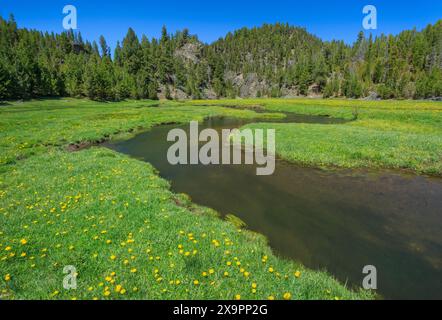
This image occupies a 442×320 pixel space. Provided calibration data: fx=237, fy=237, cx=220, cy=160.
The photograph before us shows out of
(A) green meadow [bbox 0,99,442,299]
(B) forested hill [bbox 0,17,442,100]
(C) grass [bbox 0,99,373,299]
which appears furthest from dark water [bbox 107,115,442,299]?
(B) forested hill [bbox 0,17,442,100]

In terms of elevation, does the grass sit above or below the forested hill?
below

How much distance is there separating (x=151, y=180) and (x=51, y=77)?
98.6 meters

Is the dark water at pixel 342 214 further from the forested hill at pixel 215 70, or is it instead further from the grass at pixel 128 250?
the forested hill at pixel 215 70

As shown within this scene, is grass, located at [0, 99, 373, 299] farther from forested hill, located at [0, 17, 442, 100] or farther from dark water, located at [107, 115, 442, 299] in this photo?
forested hill, located at [0, 17, 442, 100]

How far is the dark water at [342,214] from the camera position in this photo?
28.3 feet

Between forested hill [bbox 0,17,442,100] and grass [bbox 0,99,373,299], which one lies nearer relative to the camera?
grass [bbox 0,99,373,299]

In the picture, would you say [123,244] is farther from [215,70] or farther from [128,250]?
[215,70]

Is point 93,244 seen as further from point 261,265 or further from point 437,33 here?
point 437,33

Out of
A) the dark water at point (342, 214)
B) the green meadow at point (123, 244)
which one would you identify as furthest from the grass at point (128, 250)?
the dark water at point (342, 214)

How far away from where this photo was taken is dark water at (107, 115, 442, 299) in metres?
8.62

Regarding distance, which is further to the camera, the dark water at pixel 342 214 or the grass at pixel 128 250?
the dark water at pixel 342 214

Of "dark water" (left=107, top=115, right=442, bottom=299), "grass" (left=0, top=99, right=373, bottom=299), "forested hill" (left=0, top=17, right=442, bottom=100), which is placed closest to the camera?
"grass" (left=0, top=99, right=373, bottom=299)

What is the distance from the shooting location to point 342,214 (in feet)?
41.4

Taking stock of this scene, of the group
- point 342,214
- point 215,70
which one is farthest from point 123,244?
point 215,70
